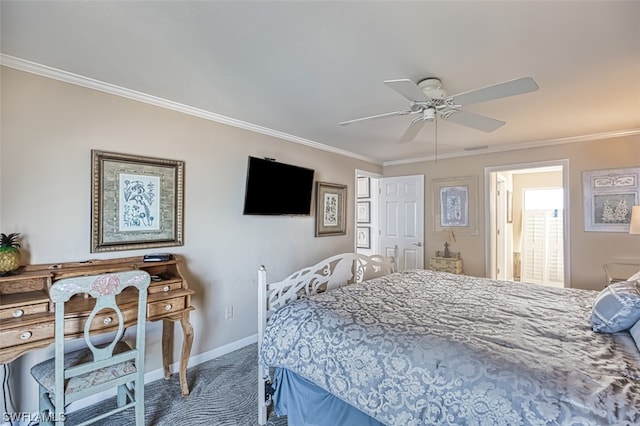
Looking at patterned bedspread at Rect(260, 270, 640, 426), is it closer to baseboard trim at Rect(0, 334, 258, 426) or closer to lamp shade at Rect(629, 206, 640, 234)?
baseboard trim at Rect(0, 334, 258, 426)

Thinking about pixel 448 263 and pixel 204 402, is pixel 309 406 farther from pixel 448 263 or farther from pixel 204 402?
pixel 448 263

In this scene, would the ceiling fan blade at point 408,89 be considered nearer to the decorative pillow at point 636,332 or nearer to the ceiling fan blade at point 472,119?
the ceiling fan blade at point 472,119

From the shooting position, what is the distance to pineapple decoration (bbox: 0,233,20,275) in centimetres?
182

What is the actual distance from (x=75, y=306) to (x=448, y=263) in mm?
4293

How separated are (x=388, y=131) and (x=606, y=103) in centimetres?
190

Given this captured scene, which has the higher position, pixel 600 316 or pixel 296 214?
pixel 296 214

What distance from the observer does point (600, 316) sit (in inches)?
62.4

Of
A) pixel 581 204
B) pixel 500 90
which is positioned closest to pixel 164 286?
pixel 500 90

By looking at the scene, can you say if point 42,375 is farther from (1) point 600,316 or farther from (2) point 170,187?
(1) point 600,316

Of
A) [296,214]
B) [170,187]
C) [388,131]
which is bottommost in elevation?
[296,214]

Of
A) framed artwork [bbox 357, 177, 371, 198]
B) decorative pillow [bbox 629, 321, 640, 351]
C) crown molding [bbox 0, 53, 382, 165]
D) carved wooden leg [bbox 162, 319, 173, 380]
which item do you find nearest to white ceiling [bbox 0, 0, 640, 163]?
crown molding [bbox 0, 53, 382, 165]

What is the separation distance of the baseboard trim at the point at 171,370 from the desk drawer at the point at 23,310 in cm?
80

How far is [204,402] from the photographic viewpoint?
2.26 metres

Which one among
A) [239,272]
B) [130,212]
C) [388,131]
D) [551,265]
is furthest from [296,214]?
[551,265]
